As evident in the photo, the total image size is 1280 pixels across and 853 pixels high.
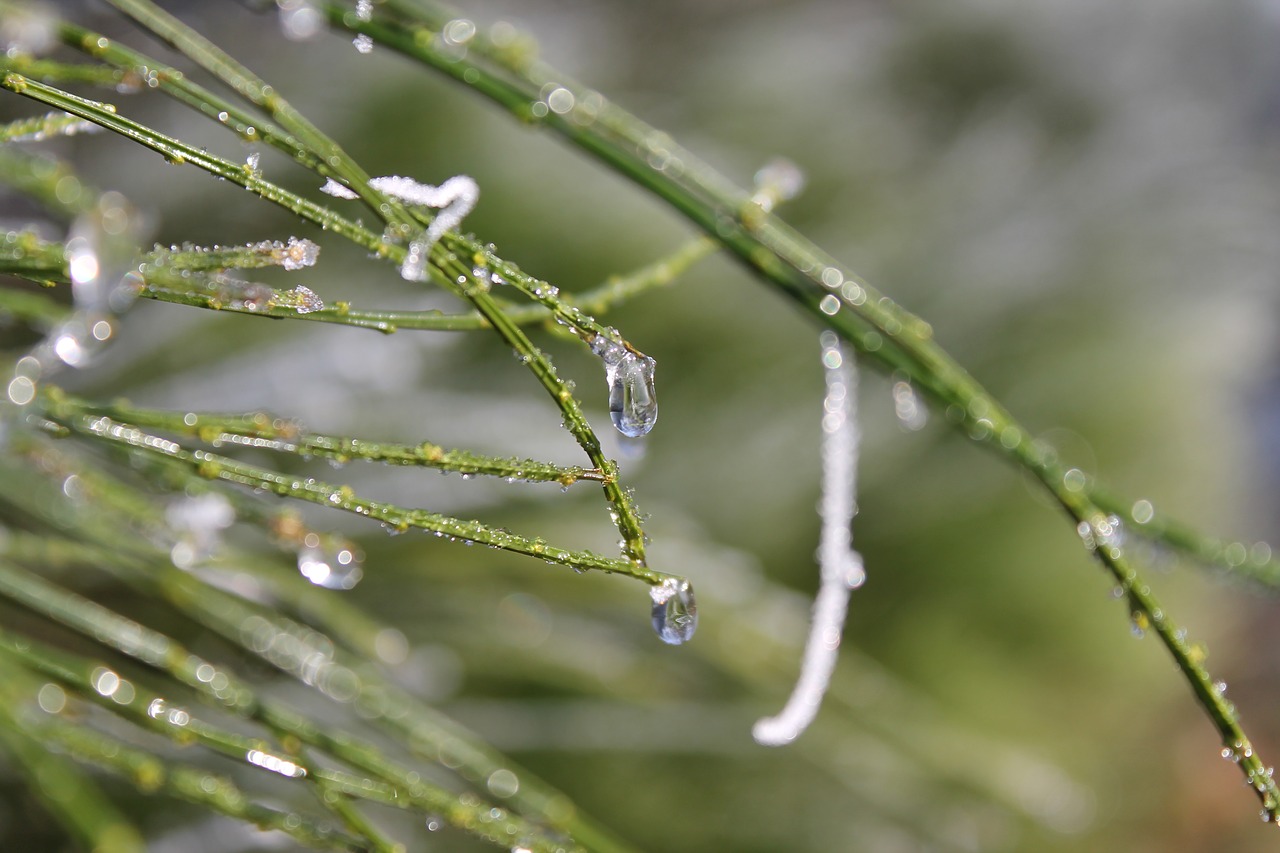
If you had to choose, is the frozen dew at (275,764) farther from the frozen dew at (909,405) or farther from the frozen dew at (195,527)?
the frozen dew at (909,405)

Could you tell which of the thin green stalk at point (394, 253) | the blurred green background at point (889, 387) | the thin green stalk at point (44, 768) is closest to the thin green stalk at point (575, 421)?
the thin green stalk at point (394, 253)

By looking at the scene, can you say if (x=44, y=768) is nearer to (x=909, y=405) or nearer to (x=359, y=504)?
(x=359, y=504)

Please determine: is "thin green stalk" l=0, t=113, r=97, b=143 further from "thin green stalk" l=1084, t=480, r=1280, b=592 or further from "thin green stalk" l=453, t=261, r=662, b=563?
"thin green stalk" l=1084, t=480, r=1280, b=592

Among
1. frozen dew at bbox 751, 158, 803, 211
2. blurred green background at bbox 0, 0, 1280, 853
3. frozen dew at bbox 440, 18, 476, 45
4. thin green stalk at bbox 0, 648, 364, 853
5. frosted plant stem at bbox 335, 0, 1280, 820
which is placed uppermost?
blurred green background at bbox 0, 0, 1280, 853

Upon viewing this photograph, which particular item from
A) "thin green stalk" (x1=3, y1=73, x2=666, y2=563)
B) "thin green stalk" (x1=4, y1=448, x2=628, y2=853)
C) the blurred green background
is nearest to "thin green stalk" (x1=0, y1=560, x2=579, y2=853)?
"thin green stalk" (x1=4, y1=448, x2=628, y2=853)

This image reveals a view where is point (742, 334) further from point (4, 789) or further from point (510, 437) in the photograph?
point (4, 789)

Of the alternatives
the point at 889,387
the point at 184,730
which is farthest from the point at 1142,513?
the point at 889,387
